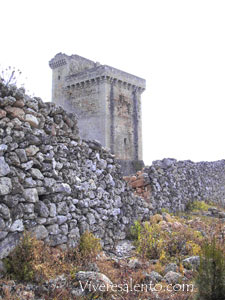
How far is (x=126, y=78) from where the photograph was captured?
31031 millimetres

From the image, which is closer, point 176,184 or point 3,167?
point 3,167

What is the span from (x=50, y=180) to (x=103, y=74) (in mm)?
25326

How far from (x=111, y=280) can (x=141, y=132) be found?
28.2 meters

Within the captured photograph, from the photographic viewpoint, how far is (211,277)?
3273 millimetres

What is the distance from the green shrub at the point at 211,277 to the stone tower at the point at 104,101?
23463 mm

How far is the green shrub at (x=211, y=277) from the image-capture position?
3205 mm

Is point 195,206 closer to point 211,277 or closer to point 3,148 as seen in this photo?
point 211,277

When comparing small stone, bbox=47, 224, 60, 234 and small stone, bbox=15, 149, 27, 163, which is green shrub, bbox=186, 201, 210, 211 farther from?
small stone, bbox=15, 149, 27, 163

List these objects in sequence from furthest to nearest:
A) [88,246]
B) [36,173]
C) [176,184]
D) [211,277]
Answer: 1. [176,184]
2. [88,246]
3. [36,173]
4. [211,277]

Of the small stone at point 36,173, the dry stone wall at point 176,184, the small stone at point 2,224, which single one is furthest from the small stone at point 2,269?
the dry stone wall at point 176,184

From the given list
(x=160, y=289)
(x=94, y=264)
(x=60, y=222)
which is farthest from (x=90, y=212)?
(x=160, y=289)

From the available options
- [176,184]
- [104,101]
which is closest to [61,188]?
[176,184]

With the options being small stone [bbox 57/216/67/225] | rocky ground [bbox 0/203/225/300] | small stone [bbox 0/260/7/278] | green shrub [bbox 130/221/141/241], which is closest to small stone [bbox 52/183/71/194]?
→ small stone [bbox 57/216/67/225]

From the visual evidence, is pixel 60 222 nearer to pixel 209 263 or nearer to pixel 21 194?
pixel 21 194
